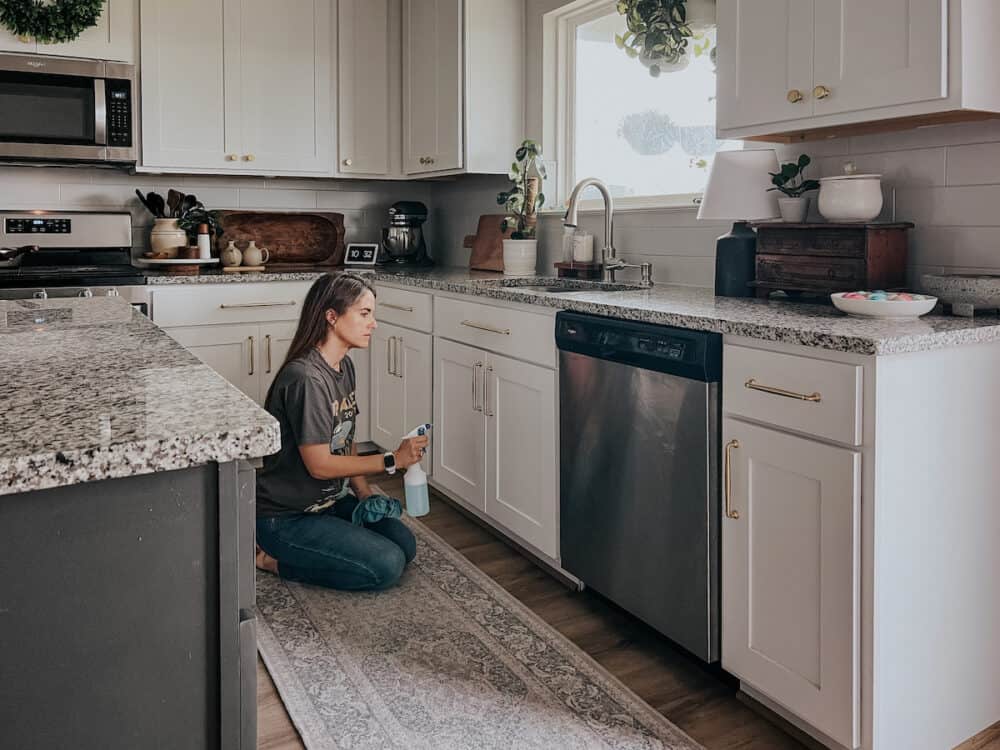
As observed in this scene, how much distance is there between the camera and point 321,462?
2.58m

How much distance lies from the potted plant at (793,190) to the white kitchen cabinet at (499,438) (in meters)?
0.79

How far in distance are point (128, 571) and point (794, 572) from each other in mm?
1360

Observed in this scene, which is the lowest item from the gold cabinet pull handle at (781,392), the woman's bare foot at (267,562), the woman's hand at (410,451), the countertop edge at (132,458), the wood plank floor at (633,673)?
the wood plank floor at (633,673)

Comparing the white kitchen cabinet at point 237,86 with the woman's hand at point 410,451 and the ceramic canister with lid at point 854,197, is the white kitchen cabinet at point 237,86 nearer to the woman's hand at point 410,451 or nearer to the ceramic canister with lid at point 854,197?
the woman's hand at point 410,451

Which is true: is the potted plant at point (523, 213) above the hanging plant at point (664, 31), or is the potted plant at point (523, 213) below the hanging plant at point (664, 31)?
below

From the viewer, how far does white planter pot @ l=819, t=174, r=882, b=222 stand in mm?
2154

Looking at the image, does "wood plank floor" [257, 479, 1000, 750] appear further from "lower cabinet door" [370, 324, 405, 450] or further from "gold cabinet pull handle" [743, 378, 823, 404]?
"lower cabinet door" [370, 324, 405, 450]

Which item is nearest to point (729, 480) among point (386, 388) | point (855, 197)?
point (855, 197)

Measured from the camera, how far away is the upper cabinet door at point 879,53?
1845 millimetres

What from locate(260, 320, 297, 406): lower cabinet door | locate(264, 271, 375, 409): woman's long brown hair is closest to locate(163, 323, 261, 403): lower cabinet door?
locate(260, 320, 297, 406): lower cabinet door

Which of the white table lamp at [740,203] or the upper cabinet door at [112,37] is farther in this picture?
the upper cabinet door at [112,37]

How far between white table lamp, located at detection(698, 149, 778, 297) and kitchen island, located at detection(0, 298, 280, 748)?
1.78 metres

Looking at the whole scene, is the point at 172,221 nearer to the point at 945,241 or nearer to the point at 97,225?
the point at 97,225

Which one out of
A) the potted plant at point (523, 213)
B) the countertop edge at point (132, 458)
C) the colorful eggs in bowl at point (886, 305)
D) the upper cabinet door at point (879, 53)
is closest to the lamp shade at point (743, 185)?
the upper cabinet door at point (879, 53)
